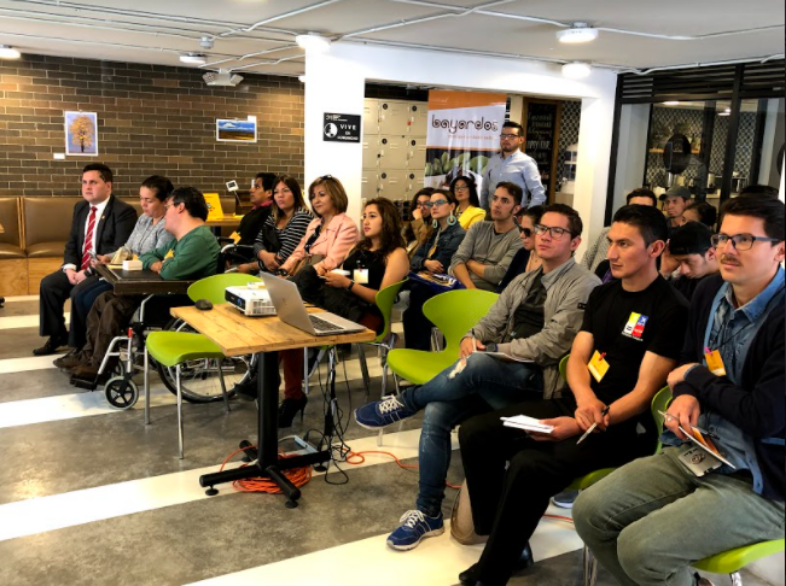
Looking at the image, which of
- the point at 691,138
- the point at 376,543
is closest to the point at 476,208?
the point at 691,138

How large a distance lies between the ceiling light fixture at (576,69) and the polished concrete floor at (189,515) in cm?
377

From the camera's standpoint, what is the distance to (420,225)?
6.35 m

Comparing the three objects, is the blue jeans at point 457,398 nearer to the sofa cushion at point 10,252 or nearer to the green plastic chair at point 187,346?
the green plastic chair at point 187,346

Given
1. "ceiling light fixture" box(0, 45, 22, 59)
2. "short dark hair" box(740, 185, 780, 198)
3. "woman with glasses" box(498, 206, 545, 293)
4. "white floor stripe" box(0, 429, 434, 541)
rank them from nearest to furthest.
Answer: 1. "short dark hair" box(740, 185, 780, 198)
2. "white floor stripe" box(0, 429, 434, 541)
3. "woman with glasses" box(498, 206, 545, 293)
4. "ceiling light fixture" box(0, 45, 22, 59)

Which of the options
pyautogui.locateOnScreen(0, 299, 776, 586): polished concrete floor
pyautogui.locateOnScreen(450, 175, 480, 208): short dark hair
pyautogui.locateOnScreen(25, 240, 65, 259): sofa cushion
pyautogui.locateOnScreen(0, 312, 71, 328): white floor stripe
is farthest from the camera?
pyautogui.locateOnScreen(25, 240, 65, 259): sofa cushion

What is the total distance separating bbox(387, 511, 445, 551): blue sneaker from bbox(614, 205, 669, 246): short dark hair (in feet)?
4.73

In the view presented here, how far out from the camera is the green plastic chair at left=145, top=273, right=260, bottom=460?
3.73 m

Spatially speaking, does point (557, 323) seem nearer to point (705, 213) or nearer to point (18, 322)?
point (705, 213)

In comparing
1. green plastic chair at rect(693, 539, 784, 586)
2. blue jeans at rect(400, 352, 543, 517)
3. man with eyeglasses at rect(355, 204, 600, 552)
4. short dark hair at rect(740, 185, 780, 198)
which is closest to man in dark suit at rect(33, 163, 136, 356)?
man with eyeglasses at rect(355, 204, 600, 552)

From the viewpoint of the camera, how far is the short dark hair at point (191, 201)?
459 cm

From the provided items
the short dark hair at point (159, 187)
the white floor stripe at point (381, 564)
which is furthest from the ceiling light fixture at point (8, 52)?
the white floor stripe at point (381, 564)

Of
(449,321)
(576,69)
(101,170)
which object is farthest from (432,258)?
(101,170)

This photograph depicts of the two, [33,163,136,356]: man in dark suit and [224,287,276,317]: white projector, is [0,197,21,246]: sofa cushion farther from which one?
[224,287,276,317]: white projector

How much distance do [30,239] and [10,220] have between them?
0.29 m
